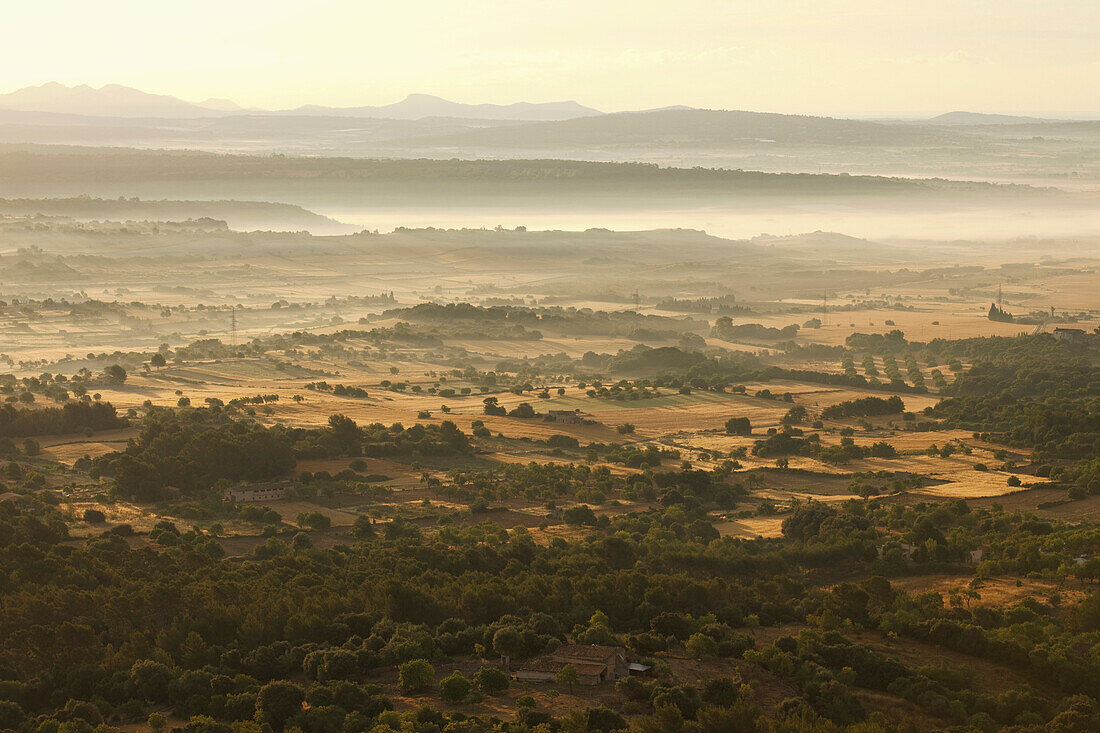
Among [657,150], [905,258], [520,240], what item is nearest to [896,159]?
[905,258]

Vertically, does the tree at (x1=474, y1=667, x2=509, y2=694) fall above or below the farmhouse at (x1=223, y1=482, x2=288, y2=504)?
above

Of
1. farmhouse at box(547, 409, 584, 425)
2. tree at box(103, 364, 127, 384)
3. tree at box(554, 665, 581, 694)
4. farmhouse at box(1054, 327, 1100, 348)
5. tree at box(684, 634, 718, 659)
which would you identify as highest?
farmhouse at box(1054, 327, 1100, 348)

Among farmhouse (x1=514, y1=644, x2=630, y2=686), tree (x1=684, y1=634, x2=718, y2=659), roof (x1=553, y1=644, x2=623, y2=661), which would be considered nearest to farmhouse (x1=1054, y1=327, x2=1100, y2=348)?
tree (x1=684, y1=634, x2=718, y2=659)

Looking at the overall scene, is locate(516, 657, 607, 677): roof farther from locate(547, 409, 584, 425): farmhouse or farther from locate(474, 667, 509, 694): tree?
locate(547, 409, 584, 425): farmhouse

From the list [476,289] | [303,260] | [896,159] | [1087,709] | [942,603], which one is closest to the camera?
[1087,709]

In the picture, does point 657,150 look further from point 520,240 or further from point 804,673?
point 804,673

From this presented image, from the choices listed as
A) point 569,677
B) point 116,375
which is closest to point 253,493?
point 569,677

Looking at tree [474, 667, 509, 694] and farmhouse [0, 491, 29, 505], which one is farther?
farmhouse [0, 491, 29, 505]

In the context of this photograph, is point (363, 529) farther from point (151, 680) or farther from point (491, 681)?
point (491, 681)
